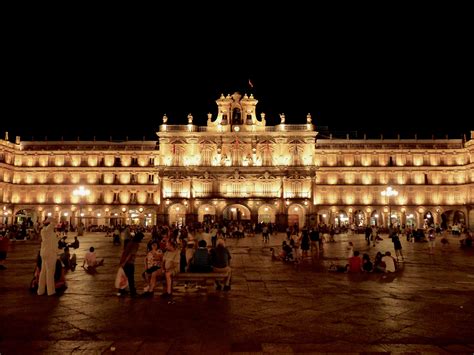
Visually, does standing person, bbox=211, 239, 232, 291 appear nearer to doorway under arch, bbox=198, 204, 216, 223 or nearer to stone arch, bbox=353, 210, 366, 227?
doorway under arch, bbox=198, 204, 216, 223

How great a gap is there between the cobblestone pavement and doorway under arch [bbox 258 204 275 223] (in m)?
49.3

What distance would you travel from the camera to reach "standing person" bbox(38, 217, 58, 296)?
460 inches

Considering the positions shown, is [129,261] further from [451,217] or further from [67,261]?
[451,217]

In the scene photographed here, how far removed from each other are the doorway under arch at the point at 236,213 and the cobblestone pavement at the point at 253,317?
50416 mm

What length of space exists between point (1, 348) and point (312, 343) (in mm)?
5035

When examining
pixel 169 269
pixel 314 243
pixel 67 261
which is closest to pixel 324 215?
pixel 314 243

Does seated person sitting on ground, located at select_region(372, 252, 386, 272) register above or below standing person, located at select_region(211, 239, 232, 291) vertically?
below

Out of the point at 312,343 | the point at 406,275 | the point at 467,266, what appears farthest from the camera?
the point at 467,266

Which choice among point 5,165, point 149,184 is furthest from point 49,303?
point 5,165

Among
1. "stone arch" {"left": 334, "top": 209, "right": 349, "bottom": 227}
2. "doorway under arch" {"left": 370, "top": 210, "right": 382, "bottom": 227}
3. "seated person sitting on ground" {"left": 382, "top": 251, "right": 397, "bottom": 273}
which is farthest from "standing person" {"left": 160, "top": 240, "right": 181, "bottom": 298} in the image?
"doorway under arch" {"left": 370, "top": 210, "right": 382, "bottom": 227}

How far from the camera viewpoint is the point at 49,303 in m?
10.7

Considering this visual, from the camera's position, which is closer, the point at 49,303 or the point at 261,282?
the point at 49,303

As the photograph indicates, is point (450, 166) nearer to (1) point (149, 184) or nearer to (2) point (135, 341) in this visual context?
(1) point (149, 184)

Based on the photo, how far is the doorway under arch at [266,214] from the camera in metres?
64.5
